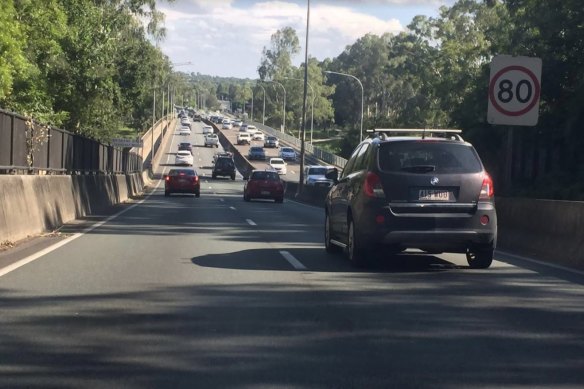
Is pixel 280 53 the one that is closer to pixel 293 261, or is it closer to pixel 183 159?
pixel 183 159

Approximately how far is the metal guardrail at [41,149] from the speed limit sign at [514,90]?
895 cm

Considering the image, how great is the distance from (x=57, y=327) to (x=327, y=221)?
302 inches

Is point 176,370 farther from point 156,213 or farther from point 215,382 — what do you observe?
point 156,213

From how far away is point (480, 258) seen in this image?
526 inches

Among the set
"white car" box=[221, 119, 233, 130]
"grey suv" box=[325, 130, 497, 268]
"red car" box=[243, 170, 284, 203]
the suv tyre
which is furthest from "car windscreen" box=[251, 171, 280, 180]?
"white car" box=[221, 119, 233, 130]

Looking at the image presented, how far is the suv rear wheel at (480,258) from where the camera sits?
13.1 metres

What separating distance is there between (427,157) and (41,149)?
1203cm

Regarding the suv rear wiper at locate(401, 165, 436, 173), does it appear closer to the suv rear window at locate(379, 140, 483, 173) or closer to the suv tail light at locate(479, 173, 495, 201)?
the suv rear window at locate(379, 140, 483, 173)

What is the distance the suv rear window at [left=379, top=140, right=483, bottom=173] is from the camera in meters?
12.7

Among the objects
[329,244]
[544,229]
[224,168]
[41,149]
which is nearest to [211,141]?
[224,168]

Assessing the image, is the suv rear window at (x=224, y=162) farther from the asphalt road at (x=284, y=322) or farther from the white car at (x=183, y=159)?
the asphalt road at (x=284, y=322)

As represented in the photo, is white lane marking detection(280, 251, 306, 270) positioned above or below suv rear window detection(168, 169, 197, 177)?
below

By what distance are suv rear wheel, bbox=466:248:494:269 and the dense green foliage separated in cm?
1789

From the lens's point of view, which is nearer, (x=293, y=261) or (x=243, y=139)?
(x=293, y=261)
